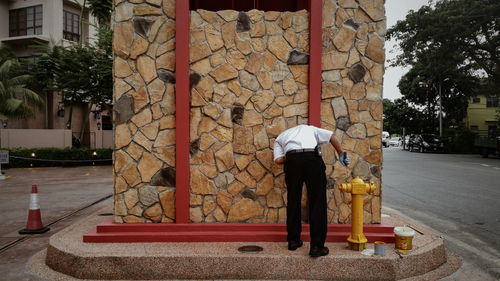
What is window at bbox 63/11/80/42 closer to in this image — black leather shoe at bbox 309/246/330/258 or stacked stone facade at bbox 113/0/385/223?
stacked stone facade at bbox 113/0/385/223

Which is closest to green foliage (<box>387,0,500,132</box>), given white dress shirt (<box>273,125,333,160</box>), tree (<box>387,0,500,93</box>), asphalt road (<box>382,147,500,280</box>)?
tree (<box>387,0,500,93</box>)

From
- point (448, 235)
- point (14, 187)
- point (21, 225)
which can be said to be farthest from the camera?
point (14, 187)

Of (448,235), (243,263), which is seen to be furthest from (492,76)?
(243,263)

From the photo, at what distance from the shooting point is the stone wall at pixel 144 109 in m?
5.07

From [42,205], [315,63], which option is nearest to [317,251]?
[315,63]

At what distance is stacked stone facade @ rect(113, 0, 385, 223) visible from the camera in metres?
5.08

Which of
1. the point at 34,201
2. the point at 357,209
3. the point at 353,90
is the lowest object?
the point at 34,201

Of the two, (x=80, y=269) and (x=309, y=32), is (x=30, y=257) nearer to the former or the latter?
(x=80, y=269)

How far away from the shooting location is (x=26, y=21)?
24.6 metres

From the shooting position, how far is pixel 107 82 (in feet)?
63.3

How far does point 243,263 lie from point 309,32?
3.11 m

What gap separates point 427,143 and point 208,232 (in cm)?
2988

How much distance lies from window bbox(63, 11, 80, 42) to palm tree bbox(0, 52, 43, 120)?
18.2ft

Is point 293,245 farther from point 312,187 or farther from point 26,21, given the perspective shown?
point 26,21
